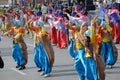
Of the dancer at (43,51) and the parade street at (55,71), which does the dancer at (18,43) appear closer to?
the parade street at (55,71)

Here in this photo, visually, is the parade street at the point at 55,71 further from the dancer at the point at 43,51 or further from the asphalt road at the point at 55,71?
the dancer at the point at 43,51

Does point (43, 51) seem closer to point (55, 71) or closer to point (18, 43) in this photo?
point (55, 71)

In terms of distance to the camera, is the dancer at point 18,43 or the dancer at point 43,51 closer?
the dancer at point 43,51

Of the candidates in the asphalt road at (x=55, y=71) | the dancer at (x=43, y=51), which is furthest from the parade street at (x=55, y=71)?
the dancer at (x=43, y=51)

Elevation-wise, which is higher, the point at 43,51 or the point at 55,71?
the point at 43,51

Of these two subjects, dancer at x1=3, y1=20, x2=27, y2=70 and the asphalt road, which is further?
dancer at x1=3, y1=20, x2=27, y2=70

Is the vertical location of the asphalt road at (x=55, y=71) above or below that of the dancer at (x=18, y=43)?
below

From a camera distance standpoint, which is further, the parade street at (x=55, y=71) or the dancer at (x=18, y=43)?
the dancer at (x=18, y=43)

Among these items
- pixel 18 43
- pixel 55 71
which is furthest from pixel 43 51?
pixel 18 43

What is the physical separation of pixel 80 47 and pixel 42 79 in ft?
6.71

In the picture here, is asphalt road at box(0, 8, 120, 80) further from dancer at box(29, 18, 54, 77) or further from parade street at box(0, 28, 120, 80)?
dancer at box(29, 18, 54, 77)

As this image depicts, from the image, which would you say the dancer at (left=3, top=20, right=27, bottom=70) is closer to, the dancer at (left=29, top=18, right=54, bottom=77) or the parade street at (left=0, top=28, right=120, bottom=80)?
the parade street at (left=0, top=28, right=120, bottom=80)

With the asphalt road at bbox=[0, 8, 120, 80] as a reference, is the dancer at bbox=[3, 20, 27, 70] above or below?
above

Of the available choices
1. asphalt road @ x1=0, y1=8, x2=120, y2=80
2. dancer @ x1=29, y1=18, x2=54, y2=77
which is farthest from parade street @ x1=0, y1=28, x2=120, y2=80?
dancer @ x1=29, y1=18, x2=54, y2=77
